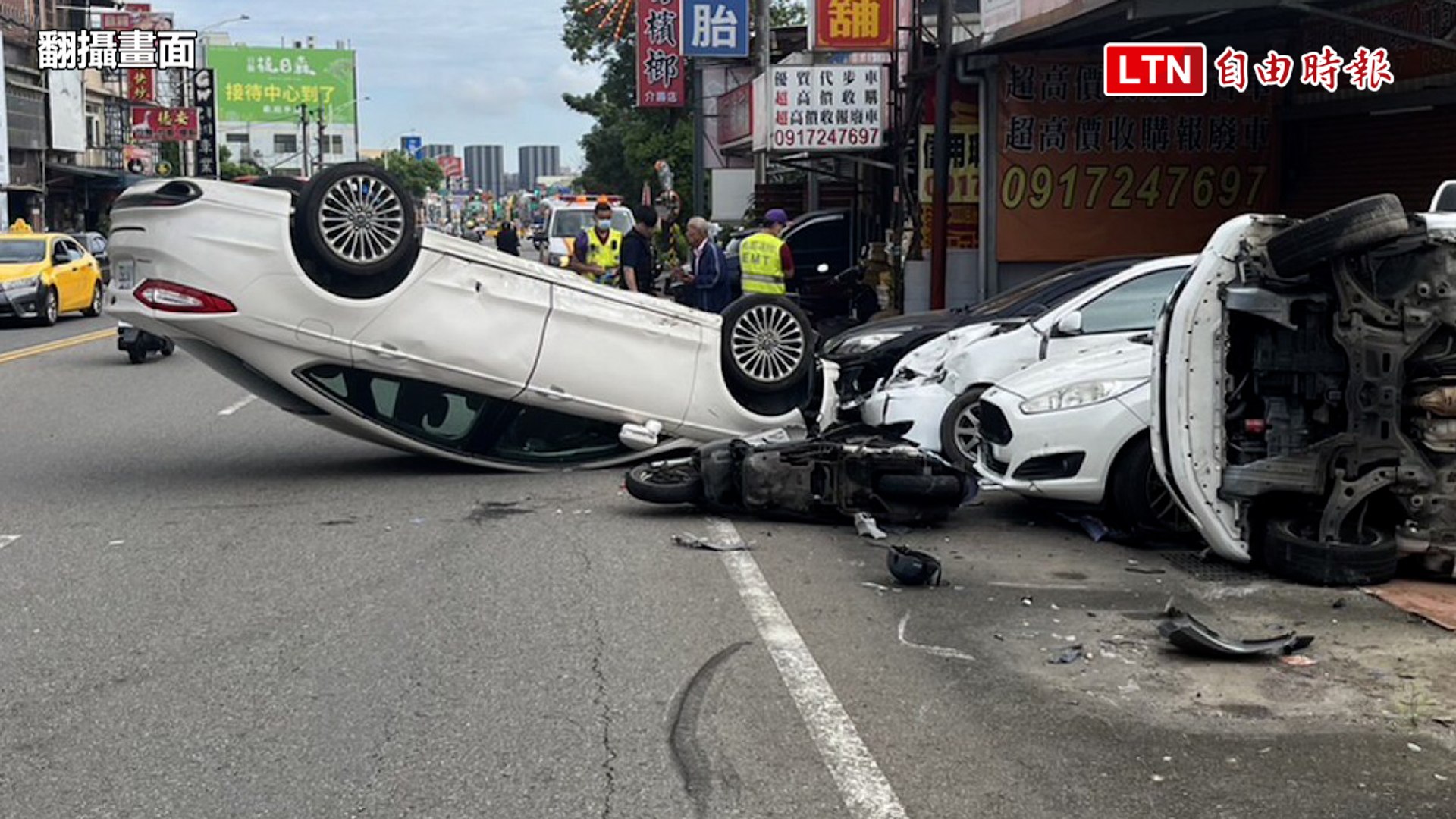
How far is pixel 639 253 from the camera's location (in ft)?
53.8

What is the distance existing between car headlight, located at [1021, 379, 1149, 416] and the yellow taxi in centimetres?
2229

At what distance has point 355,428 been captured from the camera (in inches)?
439

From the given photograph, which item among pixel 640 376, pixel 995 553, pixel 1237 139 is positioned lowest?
pixel 995 553

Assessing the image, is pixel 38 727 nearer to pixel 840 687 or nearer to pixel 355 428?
pixel 840 687

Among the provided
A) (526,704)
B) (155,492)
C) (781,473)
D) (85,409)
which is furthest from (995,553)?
(85,409)

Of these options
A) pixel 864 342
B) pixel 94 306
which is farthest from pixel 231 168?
pixel 864 342

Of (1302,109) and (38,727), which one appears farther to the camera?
(1302,109)

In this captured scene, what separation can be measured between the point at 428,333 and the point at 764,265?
247 inches

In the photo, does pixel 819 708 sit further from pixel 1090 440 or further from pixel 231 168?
pixel 231 168

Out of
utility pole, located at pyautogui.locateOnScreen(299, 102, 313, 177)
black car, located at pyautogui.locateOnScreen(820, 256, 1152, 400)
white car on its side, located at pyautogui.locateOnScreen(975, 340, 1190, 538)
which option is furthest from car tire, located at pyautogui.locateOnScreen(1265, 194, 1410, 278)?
utility pole, located at pyautogui.locateOnScreen(299, 102, 313, 177)

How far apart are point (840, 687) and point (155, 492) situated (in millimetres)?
6356

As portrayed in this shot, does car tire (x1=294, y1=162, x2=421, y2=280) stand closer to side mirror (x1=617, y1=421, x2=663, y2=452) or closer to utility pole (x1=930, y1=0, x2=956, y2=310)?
side mirror (x1=617, y1=421, x2=663, y2=452)

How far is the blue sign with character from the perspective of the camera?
101 feet

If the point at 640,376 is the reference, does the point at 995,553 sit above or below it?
below
